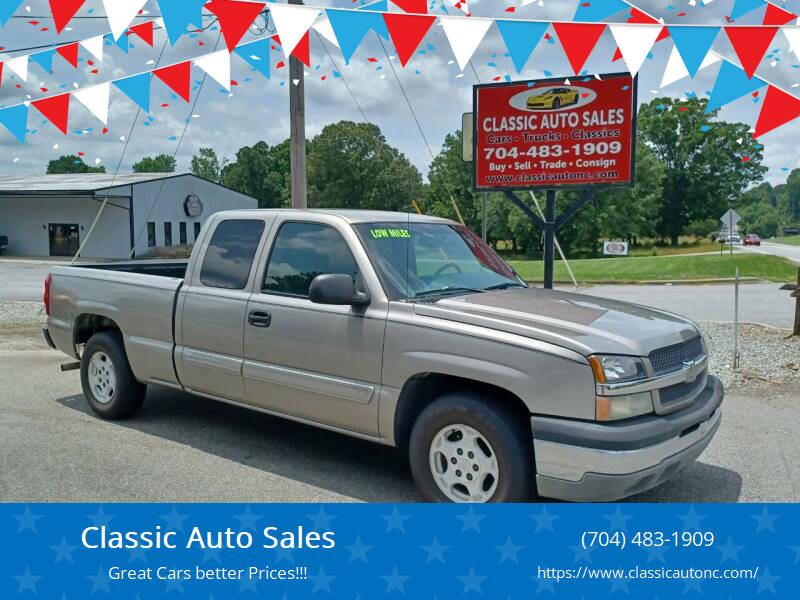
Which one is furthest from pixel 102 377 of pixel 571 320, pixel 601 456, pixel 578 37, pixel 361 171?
pixel 361 171

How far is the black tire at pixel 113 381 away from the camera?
6.14 metres

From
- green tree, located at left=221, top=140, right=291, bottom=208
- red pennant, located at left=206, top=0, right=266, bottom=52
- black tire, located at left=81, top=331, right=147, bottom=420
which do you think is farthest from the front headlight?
green tree, located at left=221, top=140, right=291, bottom=208

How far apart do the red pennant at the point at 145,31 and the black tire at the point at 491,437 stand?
19.3 ft

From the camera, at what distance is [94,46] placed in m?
7.61

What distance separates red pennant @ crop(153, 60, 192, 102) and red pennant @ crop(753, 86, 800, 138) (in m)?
5.68

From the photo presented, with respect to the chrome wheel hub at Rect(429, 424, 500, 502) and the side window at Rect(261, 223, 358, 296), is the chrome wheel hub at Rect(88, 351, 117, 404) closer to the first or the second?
the side window at Rect(261, 223, 358, 296)

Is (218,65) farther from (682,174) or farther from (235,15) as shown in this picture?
(682,174)

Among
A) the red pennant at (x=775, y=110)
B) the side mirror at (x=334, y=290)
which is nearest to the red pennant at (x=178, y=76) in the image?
the side mirror at (x=334, y=290)

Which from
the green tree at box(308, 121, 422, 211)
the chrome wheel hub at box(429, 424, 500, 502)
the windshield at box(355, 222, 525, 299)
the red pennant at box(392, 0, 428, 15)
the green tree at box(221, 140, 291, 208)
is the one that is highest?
the green tree at box(221, 140, 291, 208)

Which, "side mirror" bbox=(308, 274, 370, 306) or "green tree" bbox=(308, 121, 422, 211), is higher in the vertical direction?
"green tree" bbox=(308, 121, 422, 211)

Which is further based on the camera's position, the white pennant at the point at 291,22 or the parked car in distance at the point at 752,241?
the parked car in distance at the point at 752,241

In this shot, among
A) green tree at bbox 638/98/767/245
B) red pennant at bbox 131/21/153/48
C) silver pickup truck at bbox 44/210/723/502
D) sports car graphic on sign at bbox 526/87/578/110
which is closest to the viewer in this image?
silver pickup truck at bbox 44/210/723/502

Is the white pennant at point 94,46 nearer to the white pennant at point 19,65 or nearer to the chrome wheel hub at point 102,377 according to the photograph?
the white pennant at point 19,65

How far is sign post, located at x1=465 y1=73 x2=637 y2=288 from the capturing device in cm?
837
